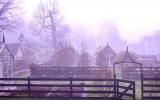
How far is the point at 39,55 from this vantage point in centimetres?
5650

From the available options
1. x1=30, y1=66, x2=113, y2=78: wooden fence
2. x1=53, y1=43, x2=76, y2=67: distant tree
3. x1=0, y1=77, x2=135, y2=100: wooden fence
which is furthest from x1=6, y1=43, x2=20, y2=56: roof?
x1=0, y1=77, x2=135, y2=100: wooden fence

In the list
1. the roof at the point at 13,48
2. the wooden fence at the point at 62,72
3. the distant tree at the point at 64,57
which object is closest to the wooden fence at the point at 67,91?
the wooden fence at the point at 62,72

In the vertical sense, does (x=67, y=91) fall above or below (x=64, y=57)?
below

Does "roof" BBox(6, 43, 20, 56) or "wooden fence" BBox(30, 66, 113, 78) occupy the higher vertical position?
"roof" BBox(6, 43, 20, 56)

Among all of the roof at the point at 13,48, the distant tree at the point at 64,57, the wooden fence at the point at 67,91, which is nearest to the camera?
the wooden fence at the point at 67,91

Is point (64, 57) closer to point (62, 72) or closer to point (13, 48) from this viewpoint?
point (62, 72)

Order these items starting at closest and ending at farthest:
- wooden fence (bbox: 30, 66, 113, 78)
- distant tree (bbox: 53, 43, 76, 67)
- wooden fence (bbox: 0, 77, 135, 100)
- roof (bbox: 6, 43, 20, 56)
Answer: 1. wooden fence (bbox: 0, 77, 135, 100)
2. wooden fence (bbox: 30, 66, 113, 78)
3. distant tree (bbox: 53, 43, 76, 67)
4. roof (bbox: 6, 43, 20, 56)

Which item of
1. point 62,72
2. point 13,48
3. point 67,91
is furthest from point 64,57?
point 67,91

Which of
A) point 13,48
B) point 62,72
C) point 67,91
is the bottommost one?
point 62,72

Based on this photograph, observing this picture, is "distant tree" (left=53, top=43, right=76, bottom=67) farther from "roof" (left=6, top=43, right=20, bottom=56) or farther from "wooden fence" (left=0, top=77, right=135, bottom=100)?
"wooden fence" (left=0, top=77, right=135, bottom=100)

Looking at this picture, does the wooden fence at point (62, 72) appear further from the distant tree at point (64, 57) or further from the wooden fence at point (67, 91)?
the wooden fence at point (67, 91)

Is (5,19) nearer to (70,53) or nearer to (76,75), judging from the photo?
(70,53)

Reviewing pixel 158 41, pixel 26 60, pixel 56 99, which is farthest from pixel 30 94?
pixel 158 41

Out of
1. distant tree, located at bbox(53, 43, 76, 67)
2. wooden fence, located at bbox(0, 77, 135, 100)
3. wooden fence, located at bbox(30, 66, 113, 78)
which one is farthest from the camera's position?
distant tree, located at bbox(53, 43, 76, 67)
